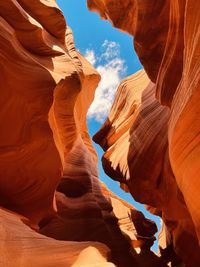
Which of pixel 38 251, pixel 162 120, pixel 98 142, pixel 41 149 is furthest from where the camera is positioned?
pixel 98 142

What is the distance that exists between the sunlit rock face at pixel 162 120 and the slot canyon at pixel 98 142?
0.05ft

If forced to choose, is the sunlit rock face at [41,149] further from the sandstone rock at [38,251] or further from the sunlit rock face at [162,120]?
the sunlit rock face at [162,120]

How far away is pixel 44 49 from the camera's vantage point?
5.70 metres

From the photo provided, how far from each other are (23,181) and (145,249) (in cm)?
330

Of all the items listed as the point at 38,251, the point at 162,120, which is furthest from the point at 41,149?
the point at 162,120

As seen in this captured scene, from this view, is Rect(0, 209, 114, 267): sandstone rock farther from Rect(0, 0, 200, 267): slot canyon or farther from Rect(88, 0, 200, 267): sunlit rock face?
Rect(88, 0, 200, 267): sunlit rock face

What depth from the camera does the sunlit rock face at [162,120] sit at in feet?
9.91

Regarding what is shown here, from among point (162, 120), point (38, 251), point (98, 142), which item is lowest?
point (98, 142)

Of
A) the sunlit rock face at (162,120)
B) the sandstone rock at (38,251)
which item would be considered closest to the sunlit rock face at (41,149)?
the sandstone rock at (38,251)

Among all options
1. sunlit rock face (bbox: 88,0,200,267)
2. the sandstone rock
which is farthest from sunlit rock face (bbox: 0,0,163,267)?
sunlit rock face (bbox: 88,0,200,267)

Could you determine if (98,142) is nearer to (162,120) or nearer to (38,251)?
(162,120)

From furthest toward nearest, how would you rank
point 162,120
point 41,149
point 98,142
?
1. point 98,142
2. point 162,120
3. point 41,149

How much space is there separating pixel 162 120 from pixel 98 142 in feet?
8.48

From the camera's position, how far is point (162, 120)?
638 centimetres
